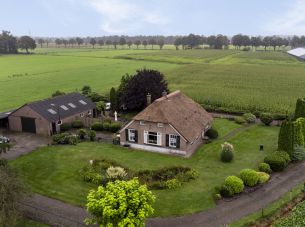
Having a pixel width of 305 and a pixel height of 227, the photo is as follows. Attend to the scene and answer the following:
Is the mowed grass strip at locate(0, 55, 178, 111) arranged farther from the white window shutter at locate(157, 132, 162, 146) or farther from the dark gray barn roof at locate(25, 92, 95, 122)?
the white window shutter at locate(157, 132, 162, 146)

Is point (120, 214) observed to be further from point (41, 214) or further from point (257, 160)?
point (257, 160)

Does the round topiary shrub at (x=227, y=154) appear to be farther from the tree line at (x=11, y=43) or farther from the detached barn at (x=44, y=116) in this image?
the tree line at (x=11, y=43)

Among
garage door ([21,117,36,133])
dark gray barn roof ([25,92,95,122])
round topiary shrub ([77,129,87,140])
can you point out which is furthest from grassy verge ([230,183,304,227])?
garage door ([21,117,36,133])

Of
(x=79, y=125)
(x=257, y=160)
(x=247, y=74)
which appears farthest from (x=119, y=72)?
(x=257, y=160)

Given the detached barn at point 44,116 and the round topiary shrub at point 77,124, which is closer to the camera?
the detached barn at point 44,116

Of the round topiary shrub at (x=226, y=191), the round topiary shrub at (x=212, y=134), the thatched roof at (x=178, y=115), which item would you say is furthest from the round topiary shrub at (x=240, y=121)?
the round topiary shrub at (x=226, y=191)
